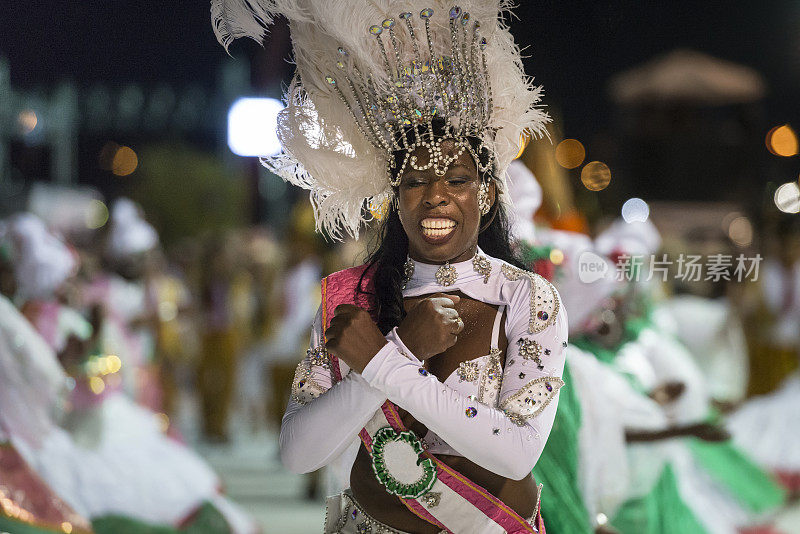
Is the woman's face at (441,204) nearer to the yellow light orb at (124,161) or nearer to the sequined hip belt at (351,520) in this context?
the sequined hip belt at (351,520)

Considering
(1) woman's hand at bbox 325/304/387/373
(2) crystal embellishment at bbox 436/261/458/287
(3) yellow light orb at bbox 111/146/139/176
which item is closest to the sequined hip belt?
(1) woman's hand at bbox 325/304/387/373

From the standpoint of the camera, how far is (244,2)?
7.09 ft

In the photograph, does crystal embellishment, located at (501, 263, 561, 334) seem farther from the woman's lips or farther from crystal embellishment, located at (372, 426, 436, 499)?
crystal embellishment, located at (372, 426, 436, 499)

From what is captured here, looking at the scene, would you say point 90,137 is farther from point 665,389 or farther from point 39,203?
point 665,389

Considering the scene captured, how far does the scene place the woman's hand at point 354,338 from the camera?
187 centimetres

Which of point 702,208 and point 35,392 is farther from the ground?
point 702,208

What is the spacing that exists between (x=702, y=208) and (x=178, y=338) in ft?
14.6

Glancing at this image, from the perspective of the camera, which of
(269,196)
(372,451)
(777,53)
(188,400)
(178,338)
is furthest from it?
(188,400)

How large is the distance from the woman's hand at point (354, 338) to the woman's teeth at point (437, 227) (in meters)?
0.24

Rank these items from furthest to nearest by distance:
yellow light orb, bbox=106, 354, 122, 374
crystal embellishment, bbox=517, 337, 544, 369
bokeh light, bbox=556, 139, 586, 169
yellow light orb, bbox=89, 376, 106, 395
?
yellow light orb, bbox=106, 354, 122, 374 → yellow light orb, bbox=89, 376, 106, 395 → bokeh light, bbox=556, 139, 586, 169 → crystal embellishment, bbox=517, 337, 544, 369

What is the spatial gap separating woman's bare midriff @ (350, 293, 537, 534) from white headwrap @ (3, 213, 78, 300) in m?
3.14

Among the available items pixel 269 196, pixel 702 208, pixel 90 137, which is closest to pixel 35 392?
pixel 90 137

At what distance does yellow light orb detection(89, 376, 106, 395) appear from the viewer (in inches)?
197

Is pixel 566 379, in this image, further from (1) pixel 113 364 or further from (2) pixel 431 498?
(1) pixel 113 364
